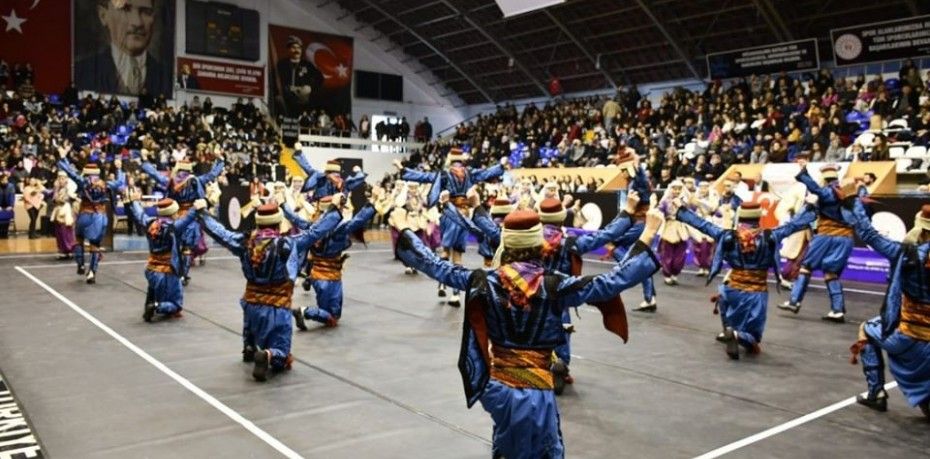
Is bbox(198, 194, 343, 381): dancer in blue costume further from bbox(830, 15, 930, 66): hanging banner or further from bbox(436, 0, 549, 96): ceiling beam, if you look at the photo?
bbox(436, 0, 549, 96): ceiling beam

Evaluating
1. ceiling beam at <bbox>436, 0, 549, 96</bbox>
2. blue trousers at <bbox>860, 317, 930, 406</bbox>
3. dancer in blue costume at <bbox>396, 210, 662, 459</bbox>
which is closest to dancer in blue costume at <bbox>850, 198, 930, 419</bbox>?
blue trousers at <bbox>860, 317, 930, 406</bbox>

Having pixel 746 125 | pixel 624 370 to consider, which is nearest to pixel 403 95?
pixel 746 125

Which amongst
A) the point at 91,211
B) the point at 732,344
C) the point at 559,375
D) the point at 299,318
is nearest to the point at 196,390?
the point at 299,318

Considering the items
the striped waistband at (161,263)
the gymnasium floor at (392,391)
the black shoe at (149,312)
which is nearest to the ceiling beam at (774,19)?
the gymnasium floor at (392,391)

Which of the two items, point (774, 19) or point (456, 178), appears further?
point (774, 19)

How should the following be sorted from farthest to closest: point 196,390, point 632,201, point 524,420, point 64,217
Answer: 1. point 64,217
2. point 196,390
3. point 632,201
4. point 524,420

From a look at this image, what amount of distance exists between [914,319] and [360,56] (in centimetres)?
3454

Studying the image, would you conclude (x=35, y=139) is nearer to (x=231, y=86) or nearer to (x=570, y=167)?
(x=231, y=86)

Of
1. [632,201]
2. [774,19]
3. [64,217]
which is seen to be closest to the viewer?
[632,201]

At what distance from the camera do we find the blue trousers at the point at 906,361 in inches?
207

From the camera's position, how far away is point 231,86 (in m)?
32.7

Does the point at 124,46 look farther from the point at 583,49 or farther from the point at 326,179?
the point at 326,179

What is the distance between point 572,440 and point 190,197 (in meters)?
8.48

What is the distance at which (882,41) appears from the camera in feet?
68.9
